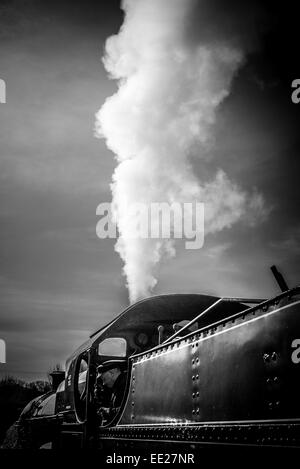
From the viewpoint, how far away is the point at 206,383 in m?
3.20

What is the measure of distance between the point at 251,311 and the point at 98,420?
4024 millimetres

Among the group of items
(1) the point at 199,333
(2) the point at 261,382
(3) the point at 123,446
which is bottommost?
(3) the point at 123,446

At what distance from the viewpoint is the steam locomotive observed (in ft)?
7.84

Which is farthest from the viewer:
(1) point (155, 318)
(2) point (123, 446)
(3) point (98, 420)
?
(1) point (155, 318)

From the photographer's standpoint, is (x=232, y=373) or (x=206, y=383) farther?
(x=206, y=383)

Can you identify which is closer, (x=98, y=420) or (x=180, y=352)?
(x=180, y=352)

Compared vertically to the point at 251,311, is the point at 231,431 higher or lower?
lower

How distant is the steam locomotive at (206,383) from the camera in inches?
94.0

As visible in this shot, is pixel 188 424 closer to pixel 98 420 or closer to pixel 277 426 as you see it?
pixel 277 426

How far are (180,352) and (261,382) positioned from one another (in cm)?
126

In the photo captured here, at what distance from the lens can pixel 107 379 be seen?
6859mm
